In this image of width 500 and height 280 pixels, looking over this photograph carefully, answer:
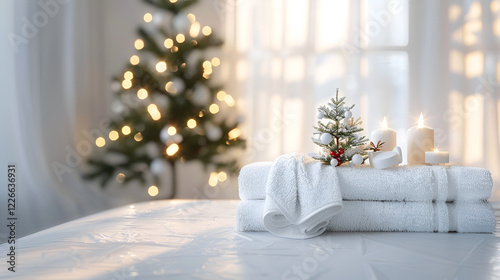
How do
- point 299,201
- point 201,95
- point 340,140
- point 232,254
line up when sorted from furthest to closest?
point 201,95
point 340,140
point 299,201
point 232,254

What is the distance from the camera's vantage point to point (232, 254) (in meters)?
0.82

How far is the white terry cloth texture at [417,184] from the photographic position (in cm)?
104

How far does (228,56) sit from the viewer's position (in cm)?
260

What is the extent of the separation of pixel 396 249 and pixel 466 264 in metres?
0.14

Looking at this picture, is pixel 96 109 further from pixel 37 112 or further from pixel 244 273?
pixel 244 273

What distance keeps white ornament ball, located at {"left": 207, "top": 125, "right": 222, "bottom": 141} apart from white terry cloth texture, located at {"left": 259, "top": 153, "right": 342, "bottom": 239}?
1.31 metres

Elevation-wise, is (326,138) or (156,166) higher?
(326,138)

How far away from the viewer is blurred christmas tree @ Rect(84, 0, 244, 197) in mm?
2301

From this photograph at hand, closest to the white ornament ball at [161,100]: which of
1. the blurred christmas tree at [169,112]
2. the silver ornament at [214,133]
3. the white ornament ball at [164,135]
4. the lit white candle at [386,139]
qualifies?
the blurred christmas tree at [169,112]

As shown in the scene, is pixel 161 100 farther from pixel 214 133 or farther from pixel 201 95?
pixel 214 133

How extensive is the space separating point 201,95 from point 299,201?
4.86ft

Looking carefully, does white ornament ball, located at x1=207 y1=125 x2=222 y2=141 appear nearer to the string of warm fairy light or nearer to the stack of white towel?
the string of warm fairy light

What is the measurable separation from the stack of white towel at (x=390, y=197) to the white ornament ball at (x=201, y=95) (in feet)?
4.53

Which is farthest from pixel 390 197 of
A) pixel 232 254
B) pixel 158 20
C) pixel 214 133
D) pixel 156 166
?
pixel 158 20
